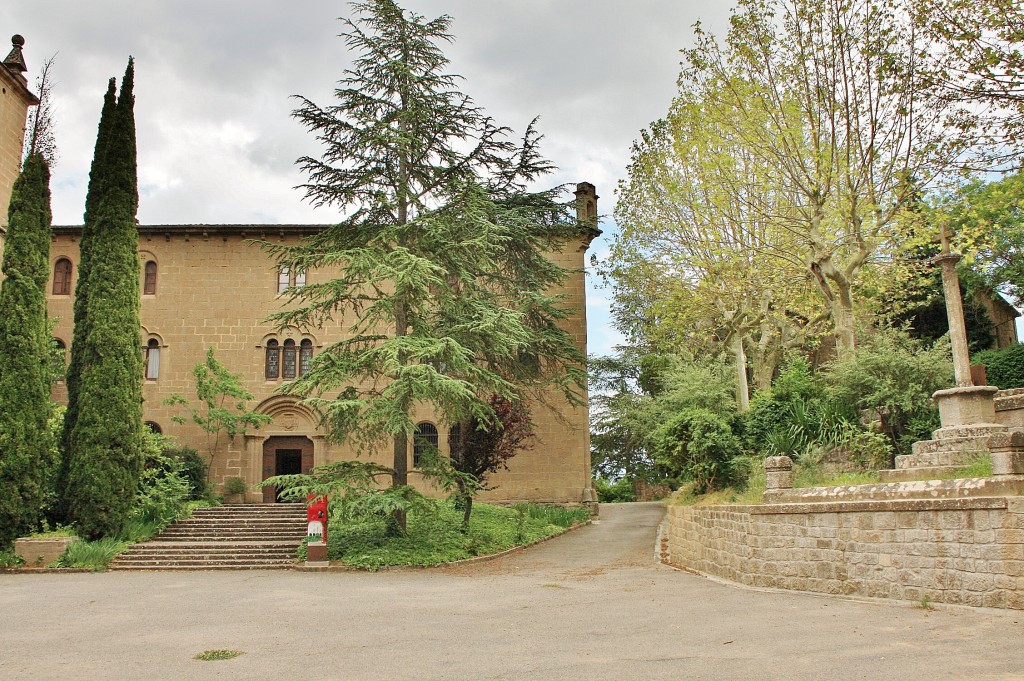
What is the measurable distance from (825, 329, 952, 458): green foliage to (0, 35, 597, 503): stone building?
1076 centimetres

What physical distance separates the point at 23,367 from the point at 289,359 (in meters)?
9.45

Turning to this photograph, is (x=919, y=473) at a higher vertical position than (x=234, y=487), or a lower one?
higher

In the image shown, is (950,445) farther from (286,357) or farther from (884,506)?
(286,357)

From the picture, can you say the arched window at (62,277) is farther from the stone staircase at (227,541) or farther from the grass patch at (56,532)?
the grass patch at (56,532)

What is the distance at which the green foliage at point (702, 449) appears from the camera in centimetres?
1406

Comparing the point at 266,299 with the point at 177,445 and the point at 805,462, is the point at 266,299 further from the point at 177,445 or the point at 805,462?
the point at 805,462

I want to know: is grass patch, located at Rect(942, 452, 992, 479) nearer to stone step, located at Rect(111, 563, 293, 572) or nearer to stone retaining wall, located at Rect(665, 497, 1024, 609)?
stone retaining wall, located at Rect(665, 497, 1024, 609)

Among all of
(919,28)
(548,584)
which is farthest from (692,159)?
(548,584)

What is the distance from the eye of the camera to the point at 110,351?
16188mm

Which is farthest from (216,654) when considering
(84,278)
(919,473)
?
(84,278)

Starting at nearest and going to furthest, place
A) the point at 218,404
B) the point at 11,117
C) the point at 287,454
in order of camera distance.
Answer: the point at 11,117, the point at 218,404, the point at 287,454

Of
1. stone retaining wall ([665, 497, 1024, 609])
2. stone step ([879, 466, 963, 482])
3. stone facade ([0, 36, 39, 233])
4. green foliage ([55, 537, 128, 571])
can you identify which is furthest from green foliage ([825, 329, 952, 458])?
stone facade ([0, 36, 39, 233])

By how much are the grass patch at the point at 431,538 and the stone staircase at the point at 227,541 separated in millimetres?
1011

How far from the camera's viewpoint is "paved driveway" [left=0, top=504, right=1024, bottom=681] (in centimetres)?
607
